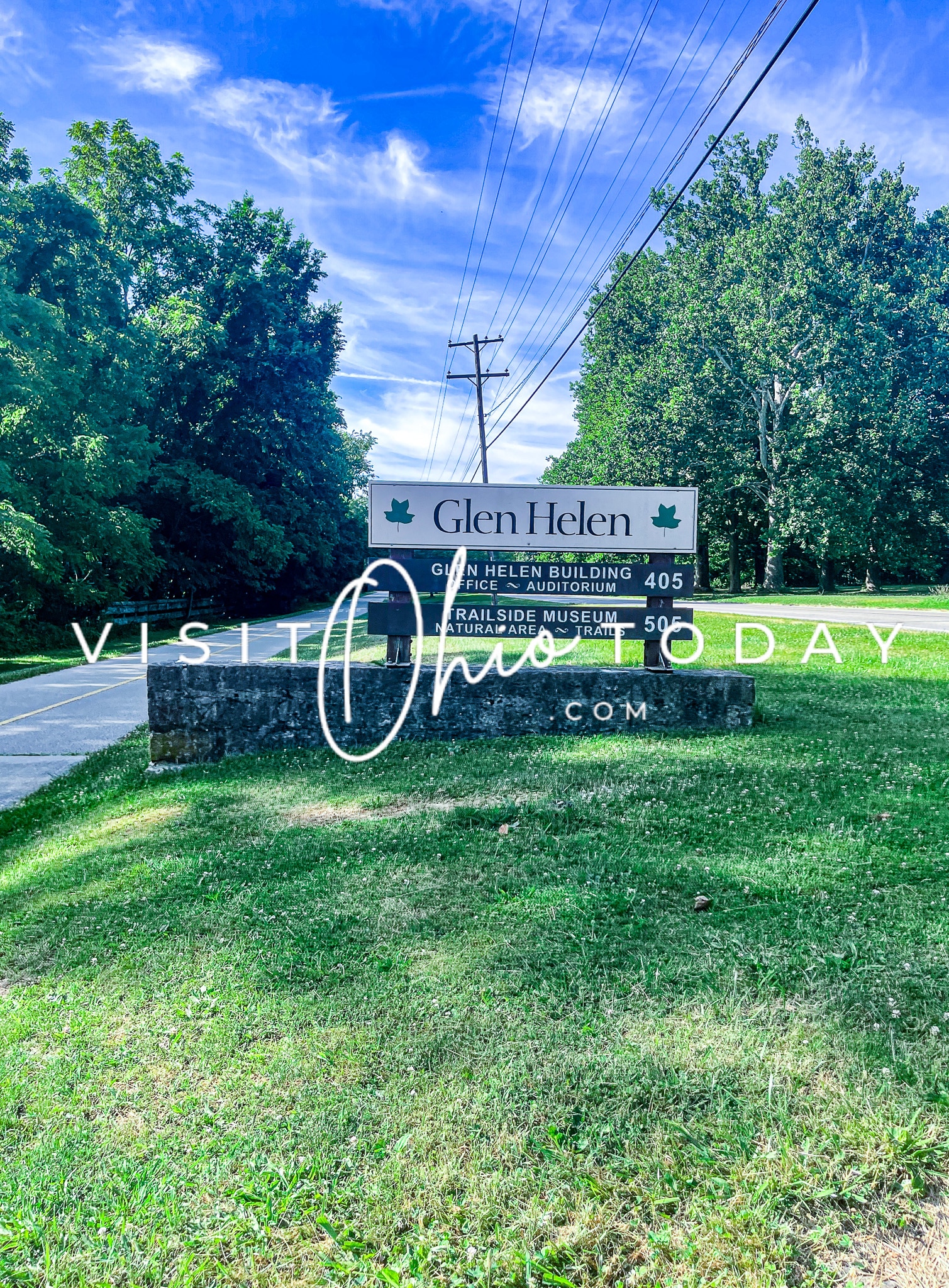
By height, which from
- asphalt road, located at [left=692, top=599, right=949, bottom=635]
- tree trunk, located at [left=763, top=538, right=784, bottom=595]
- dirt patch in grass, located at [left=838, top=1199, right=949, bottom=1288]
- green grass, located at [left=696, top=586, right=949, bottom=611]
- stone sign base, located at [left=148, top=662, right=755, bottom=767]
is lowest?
dirt patch in grass, located at [left=838, top=1199, right=949, bottom=1288]

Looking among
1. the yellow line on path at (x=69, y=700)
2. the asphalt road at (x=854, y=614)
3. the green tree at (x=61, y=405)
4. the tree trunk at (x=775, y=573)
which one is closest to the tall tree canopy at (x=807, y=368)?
the tree trunk at (x=775, y=573)

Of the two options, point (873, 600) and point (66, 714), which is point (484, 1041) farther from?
point (873, 600)

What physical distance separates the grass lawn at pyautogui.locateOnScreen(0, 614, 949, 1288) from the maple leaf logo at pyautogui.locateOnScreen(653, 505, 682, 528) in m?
2.75

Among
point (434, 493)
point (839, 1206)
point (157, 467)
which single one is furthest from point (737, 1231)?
point (157, 467)

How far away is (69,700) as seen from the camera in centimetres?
1038

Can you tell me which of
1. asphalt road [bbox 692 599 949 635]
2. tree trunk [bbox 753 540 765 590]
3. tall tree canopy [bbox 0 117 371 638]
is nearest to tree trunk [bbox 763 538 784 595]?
tree trunk [bbox 753 540 765 590]

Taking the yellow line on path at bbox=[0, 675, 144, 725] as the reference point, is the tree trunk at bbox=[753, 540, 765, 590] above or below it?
above

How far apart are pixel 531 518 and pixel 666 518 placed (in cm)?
115

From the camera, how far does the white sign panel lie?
22.1 feet

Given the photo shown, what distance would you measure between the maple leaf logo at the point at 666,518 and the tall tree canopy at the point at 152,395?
12.0 meters

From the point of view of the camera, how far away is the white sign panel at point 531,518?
22.1 ft

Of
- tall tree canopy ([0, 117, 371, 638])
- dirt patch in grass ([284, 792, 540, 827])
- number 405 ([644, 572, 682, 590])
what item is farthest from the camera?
tall tree canopy ([0, 117, 371, 638])

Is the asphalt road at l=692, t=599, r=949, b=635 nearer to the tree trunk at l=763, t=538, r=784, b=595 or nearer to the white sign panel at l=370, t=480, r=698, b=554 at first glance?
the white sign panel at l=370, t=480, r=698, b=554

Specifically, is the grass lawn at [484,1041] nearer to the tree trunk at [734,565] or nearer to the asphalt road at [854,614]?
the asphalt road at [854,614]
